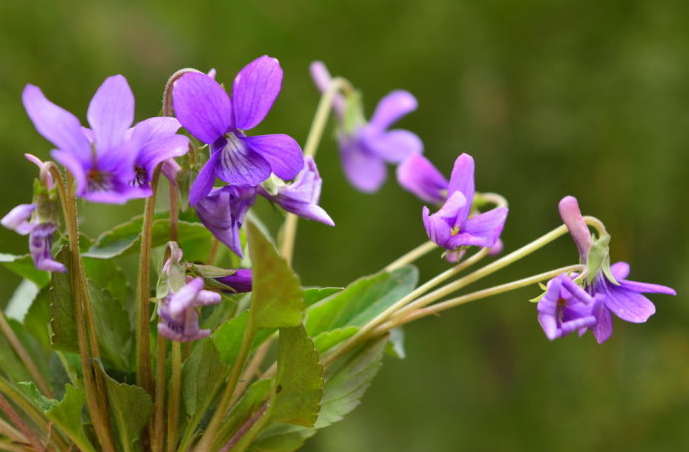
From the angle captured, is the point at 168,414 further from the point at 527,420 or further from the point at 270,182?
the point at 527,420

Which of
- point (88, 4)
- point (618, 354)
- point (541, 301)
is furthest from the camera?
point (88, 4)

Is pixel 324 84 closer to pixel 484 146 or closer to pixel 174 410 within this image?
pixel 174 410

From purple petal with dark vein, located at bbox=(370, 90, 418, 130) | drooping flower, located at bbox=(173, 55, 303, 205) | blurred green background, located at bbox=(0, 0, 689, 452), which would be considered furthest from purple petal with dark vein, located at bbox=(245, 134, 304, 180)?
blurred green background, located at bbox=(0, 0, 689, 452)

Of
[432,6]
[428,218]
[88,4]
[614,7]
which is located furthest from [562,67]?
[428,218]

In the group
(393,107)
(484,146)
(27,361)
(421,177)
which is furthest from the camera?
(484,146)

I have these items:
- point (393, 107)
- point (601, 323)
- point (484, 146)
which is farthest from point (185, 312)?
point (484, 146)

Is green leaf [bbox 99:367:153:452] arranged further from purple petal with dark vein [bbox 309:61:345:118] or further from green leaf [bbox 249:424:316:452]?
purple petal with dark vein [bbox 309:61:345:118]

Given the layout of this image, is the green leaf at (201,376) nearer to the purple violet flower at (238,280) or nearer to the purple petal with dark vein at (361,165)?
the purple violet flower at (238,280)
